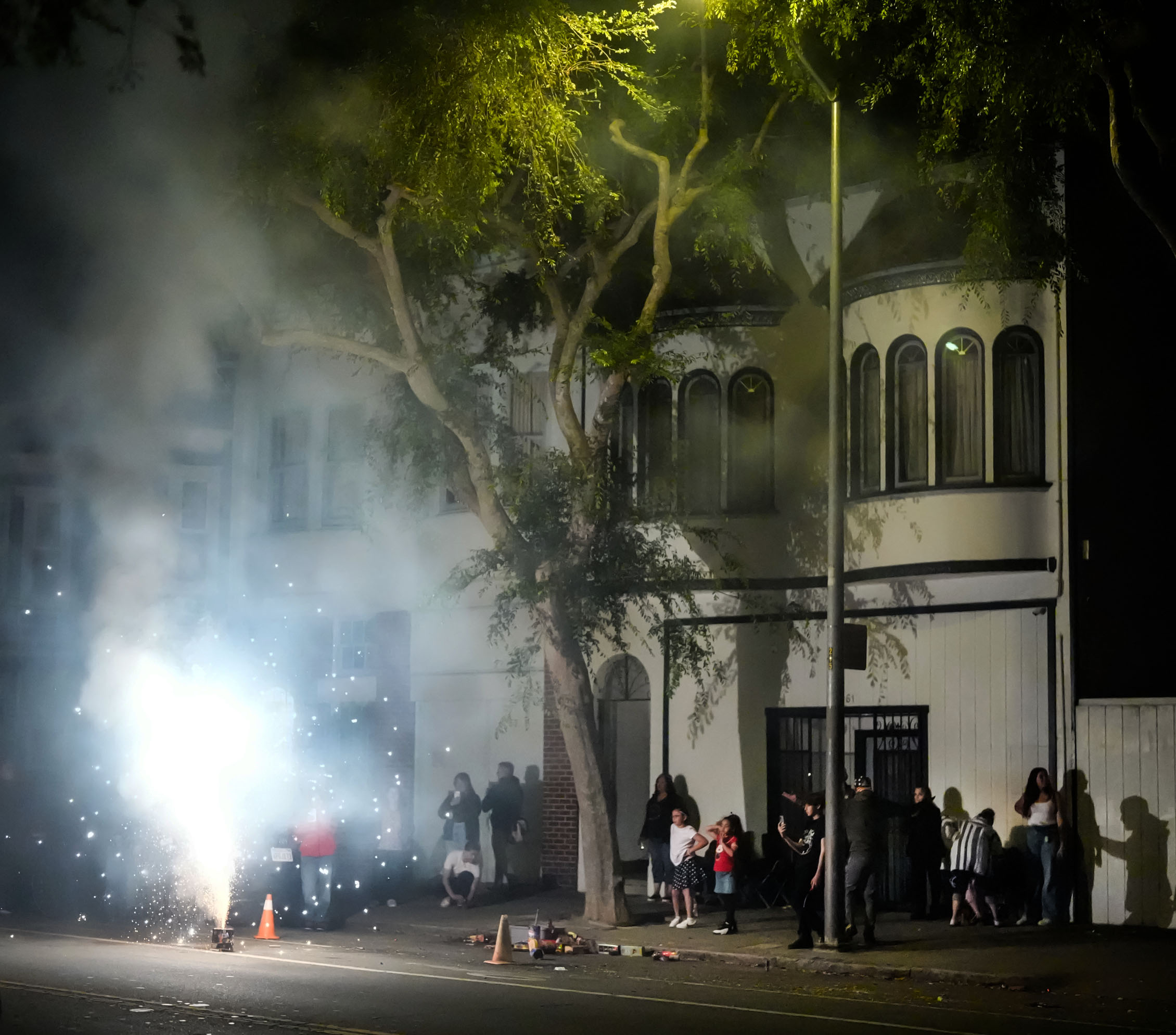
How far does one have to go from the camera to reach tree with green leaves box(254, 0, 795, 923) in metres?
14.2

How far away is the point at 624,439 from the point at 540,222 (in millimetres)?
4453

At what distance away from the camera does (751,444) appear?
18.6 meters

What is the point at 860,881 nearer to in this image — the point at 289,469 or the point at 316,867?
the point at 316,867

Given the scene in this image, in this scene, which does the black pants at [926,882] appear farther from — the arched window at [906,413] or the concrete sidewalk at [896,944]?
the arched window at [906,413]

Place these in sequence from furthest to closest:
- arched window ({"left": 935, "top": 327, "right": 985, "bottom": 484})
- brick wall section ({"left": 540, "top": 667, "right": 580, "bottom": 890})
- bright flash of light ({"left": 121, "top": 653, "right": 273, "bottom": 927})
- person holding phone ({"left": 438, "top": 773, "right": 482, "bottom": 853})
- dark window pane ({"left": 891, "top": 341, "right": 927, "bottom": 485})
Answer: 1. brick wall section ({"left": 540, "top": 667, "right": 580, "bottom": 890})
2. person holding phone ({"left": 438, "top": 773, "right": 482, "bottom": 853})
3. bright flash of light ({"left": 121, "top": 653, "right": 273, "bottom": 927})
4. dark window pane ({"left": 891, "top": 341, "right": 927, "bottom": 485})
5. arched window ({"left": 935, "top": 327, "right": 985, "bottom": 484})

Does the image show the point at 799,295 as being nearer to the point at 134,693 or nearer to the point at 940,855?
the point at 940,855

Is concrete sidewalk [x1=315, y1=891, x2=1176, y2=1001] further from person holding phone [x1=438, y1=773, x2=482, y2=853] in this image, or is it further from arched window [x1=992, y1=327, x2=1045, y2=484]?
arched window [x1=992, y1=327, x2=1045, y2=484]

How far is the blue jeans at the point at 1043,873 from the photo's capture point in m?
15.4

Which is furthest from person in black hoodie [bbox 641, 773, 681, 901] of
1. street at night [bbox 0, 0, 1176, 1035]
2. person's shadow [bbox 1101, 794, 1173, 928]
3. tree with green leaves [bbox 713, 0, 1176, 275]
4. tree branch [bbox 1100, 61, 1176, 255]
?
tree branch [bbox 1100, 61, 1176, 255]

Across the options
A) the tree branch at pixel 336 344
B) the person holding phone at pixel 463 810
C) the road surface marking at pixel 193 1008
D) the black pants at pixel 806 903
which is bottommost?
the road surface marking at pixel 193 1008

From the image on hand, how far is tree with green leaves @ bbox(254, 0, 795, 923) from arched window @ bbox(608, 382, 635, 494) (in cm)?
24

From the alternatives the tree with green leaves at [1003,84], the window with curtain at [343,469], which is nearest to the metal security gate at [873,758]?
the tree with green leaves at [1003,84]

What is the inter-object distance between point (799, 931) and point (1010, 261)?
7.15m

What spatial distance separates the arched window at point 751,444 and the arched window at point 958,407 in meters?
2.26
